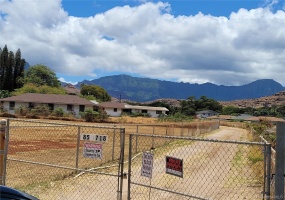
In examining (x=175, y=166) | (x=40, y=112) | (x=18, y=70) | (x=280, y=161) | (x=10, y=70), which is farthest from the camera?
(x=18, y=70)

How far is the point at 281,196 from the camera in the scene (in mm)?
5500

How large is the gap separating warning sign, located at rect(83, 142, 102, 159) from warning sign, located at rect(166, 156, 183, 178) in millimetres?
1678

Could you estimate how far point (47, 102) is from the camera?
70.1 metres

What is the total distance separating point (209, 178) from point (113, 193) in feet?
13.0

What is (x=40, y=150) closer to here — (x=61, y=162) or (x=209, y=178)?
(x=61, y=162)

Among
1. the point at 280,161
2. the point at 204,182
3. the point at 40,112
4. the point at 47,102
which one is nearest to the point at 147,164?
the point at 280,161

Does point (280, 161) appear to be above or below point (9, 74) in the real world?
below

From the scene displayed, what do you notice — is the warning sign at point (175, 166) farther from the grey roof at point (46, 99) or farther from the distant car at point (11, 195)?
the grey roof at point (46, 99)

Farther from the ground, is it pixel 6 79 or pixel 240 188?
pixel 6 79

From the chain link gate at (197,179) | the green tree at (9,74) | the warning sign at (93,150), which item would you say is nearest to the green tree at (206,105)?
the green tree at (9,74)

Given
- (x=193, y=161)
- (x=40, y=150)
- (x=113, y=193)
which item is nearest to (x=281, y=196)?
(x=113, y=193)

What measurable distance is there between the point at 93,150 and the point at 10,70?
342 ft

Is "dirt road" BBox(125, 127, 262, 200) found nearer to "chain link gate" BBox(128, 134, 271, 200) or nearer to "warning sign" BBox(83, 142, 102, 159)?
"chain link gate" BBox(128, 134, 271, 200)

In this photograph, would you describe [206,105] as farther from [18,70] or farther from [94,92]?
[18,70]
